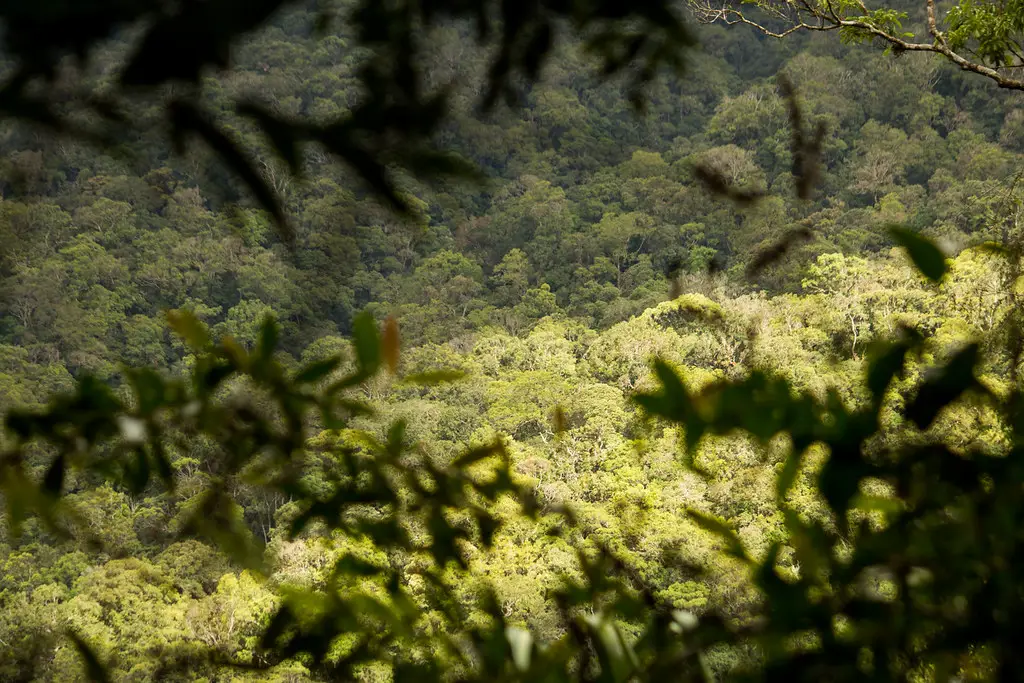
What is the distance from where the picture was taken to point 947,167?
2272 cm

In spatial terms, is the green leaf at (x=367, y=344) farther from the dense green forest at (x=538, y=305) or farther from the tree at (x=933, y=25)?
the tree at (x=933, y=25)

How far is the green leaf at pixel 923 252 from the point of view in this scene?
18.8 inches

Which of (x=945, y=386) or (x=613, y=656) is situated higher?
(x=945, y=386)

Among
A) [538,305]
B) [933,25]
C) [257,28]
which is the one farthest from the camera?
[538,305]

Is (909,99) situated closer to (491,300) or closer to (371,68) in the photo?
(491,300)

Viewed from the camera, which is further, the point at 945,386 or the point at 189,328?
the point at 189,328

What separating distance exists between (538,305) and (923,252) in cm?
1929

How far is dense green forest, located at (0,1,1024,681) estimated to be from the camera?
23.4 feet

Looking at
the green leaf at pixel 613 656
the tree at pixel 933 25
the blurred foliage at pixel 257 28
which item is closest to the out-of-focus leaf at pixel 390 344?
the blurred foliage at pixel 257 28

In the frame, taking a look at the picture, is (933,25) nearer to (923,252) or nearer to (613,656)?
(923,252)

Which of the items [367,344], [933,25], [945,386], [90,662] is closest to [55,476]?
[90,662]

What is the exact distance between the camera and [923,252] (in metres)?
0.48

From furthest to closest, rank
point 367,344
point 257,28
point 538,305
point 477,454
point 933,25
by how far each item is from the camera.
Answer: point 538,305
point 933,25
point 477,454
point 367,344
point 257,28

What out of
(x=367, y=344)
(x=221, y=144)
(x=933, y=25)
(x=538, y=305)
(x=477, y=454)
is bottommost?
(x=538, y=305)
